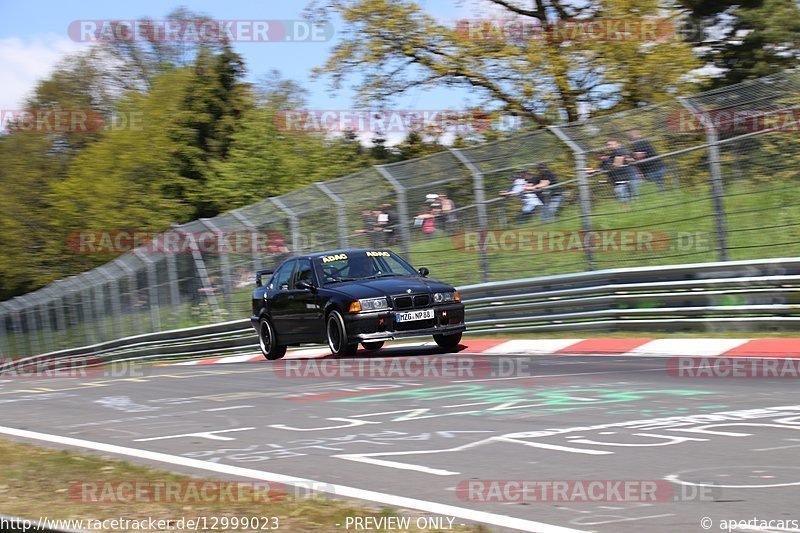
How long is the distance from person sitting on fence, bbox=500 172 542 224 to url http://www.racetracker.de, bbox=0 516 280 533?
38.1ft

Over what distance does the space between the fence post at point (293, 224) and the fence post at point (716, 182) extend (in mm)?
8942

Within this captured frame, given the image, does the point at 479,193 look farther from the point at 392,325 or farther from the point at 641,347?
the point at 641,347

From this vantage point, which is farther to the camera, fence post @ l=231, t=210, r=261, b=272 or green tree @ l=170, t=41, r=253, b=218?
green tree @ l=170, t=41, r=253, b=218

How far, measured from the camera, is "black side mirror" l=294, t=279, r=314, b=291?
52.6 ft

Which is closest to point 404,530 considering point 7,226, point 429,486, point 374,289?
point 429,486

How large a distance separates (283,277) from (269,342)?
1.18 metres

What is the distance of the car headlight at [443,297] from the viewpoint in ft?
48.6

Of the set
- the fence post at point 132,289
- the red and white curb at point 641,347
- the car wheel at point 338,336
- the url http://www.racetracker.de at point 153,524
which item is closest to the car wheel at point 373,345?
the car wheel at point 338,336

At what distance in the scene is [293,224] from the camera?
68.5ft

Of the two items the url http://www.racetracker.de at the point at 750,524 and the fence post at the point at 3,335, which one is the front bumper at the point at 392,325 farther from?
the fence post at the point at 3,335

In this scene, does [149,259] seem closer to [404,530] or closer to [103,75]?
[404,530]

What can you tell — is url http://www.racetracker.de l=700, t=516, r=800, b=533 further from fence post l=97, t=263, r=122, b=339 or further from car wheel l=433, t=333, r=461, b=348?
fence post l=97, t=263, r=122, b=339

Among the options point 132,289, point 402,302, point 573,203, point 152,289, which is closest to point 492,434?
point 402,302

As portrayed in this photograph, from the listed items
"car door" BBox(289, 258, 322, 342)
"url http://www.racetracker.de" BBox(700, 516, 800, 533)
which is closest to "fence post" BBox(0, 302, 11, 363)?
"car door" BBox(289, 258, 322, 342)
